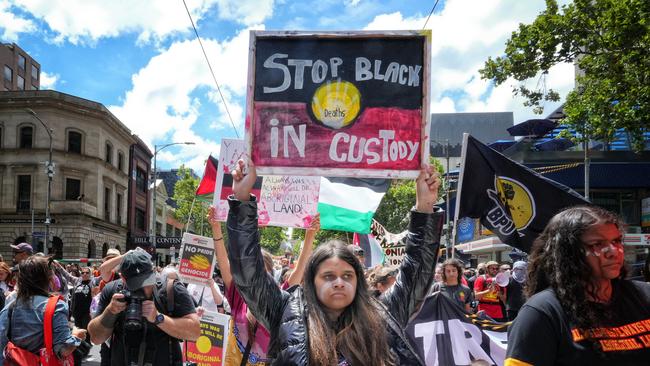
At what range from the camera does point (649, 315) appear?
2.19m

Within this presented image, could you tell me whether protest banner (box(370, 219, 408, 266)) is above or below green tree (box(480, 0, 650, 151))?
below

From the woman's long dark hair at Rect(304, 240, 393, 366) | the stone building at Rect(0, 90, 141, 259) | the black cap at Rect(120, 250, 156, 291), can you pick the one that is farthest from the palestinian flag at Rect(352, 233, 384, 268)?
the stone building at Rect(0, 90, 141, 259)

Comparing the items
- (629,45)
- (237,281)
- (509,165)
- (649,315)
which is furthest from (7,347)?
(629,45)

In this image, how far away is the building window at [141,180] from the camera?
58875 millimetres

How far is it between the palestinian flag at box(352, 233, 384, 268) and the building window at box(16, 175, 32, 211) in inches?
1476

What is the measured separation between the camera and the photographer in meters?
3.71

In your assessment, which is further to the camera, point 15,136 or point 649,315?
point 15,136

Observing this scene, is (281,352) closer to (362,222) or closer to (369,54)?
(369,54)

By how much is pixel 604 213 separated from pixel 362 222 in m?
6.04

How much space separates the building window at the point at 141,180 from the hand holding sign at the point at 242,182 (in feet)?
190

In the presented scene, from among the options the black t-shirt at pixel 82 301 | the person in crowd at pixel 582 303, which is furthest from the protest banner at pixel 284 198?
the person in crowd at pixel 582 303

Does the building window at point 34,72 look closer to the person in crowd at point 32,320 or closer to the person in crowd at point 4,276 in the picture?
the person in crowd at point 4,276

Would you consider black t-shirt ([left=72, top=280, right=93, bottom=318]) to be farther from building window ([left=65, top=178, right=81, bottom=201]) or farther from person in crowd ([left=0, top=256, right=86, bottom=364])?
building window ([left=65, top=178, right=81, bottom=201])

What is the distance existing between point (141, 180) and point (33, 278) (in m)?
58.8
